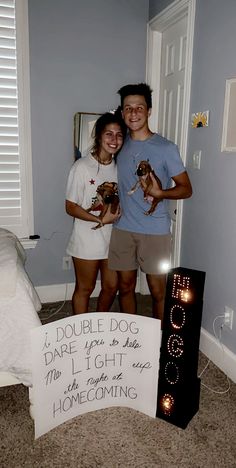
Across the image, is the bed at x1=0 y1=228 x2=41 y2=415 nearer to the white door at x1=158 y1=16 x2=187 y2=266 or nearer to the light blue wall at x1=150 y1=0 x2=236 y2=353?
the light blue wall at x1=150 y1=0 x2=236 y2=353

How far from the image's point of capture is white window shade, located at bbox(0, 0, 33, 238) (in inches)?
108

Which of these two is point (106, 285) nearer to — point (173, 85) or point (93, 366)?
point (93, 366)

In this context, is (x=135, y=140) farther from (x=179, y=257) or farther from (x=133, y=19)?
(x=133, y=19)

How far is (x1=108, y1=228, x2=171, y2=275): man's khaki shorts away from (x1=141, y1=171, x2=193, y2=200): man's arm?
0.24 metres

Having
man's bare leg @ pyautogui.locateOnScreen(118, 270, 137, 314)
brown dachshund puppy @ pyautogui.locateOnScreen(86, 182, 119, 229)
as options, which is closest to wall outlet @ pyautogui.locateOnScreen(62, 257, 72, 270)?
man's bare leg @ pyautogui.locateOnScreen(118, 270, 137, 314)

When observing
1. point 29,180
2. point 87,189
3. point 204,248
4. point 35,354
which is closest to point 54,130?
point 29,180

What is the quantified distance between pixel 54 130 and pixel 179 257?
1.40 m

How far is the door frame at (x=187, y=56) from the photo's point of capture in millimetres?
2414

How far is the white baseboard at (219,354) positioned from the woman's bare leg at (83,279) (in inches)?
31.6

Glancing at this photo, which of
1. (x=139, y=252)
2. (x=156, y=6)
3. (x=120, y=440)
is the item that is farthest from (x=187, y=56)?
(x=120, y=440)

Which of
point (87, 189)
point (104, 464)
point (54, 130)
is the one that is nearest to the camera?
point (104, 464)

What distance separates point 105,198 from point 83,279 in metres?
0.53

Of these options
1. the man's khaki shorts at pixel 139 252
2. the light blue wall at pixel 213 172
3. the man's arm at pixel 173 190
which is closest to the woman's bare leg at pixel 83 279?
the man's khaki shorts at pixel 139 252

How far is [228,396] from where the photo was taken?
197 cm
